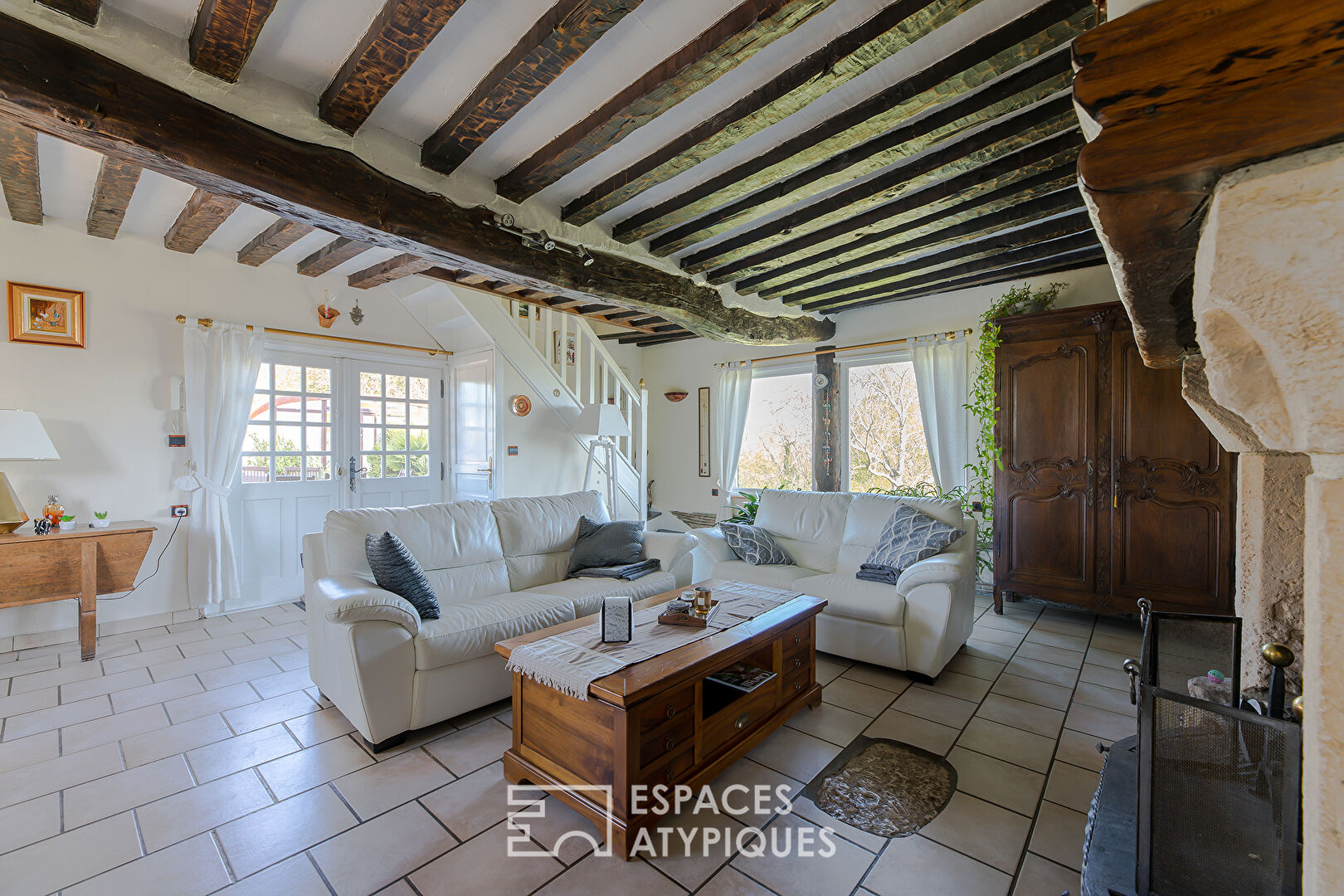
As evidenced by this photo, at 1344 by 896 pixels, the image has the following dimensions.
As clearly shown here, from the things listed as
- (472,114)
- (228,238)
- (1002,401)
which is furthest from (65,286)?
(1002,401)

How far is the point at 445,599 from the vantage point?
2.98 m

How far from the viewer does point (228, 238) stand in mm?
3781

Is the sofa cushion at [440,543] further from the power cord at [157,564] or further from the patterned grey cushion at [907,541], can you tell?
the patterned grey cushion at [907,541]

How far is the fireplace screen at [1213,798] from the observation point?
99 cm

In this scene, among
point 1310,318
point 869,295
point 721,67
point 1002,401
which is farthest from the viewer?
point 869,295

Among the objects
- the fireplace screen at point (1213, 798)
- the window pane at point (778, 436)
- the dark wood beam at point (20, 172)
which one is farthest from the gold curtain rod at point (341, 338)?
the fireplace screen at point (1213, 798)

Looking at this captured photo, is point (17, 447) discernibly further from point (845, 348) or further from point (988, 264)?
point (988, 264)

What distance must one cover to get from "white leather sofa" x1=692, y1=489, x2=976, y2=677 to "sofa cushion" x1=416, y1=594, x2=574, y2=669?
131cm

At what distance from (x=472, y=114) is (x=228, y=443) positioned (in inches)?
131

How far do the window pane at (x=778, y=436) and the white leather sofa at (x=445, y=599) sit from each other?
2.36 metres

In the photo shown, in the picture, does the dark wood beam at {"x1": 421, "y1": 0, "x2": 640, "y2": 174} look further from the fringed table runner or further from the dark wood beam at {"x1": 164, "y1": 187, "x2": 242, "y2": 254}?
the fringed table runner

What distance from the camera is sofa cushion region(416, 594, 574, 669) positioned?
7.90ft

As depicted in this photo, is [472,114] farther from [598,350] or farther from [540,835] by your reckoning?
[598,350]

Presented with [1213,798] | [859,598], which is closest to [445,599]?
[859,598]
